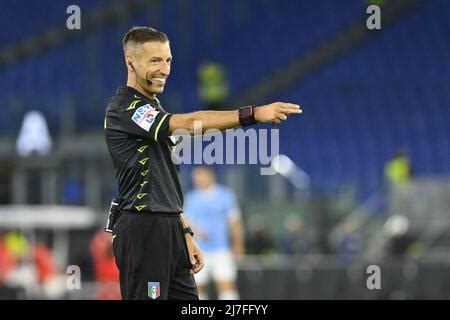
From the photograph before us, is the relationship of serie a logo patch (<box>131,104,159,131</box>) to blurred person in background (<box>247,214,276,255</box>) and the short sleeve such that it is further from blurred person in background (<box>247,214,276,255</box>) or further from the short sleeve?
blurred person in background (<box>247,214,276,255</box>)

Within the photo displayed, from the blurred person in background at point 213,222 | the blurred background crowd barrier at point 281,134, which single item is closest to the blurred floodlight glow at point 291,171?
the blurred background crowd barrier at point 281,134

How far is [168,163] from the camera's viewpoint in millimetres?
5168

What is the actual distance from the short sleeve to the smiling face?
0.12 metres

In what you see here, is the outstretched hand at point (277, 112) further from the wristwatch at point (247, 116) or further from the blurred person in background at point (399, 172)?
the blurred person in background at point (399, 172)

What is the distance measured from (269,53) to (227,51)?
871 millimetres

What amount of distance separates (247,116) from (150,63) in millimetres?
644

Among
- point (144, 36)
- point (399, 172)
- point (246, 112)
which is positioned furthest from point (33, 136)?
point (246, 112)

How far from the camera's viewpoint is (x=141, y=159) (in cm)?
509

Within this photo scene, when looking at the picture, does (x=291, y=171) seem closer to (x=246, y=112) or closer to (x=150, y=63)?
(x=150, y=63)

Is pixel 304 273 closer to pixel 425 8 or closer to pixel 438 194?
pixel 438 194

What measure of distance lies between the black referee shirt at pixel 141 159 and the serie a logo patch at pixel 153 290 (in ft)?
1.19

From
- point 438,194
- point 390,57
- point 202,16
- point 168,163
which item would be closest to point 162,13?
point 202,16

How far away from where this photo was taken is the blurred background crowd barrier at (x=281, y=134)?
1458 cm

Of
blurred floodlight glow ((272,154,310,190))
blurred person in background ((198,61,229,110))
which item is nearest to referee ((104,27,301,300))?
blurred floodlight glow ((272,154,310,190))
